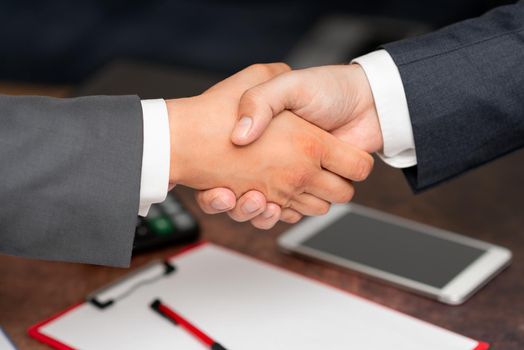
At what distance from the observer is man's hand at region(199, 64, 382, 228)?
913 mm

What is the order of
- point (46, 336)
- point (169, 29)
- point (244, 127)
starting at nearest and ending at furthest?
1. point (46, 336)
2. point (244, 127)
3. point (169, 29)

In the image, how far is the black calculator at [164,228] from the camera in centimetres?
98

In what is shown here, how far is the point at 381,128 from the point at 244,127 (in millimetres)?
183

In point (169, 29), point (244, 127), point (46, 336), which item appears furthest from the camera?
point (169, 29)

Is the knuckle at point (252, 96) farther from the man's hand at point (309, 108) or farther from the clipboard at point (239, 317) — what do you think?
the clipboard at point (239, 317)

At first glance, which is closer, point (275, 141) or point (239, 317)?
point (239, 317)

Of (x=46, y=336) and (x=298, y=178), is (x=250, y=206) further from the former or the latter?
(x=46, y=336)

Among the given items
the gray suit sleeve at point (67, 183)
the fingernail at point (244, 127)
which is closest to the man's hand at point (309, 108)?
the fingernail at point (244, 127)

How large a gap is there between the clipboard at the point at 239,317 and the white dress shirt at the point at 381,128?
3.9 inches

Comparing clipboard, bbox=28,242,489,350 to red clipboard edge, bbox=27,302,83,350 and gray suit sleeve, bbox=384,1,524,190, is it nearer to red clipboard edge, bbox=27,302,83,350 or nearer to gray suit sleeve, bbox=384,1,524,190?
red clipboard edge, bbox=27,302,83,350

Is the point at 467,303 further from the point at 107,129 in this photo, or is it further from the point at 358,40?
the point at 358,40

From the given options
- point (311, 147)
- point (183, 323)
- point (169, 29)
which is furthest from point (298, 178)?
point (169, 29)

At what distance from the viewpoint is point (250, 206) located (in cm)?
94

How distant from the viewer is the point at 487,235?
991 mm
